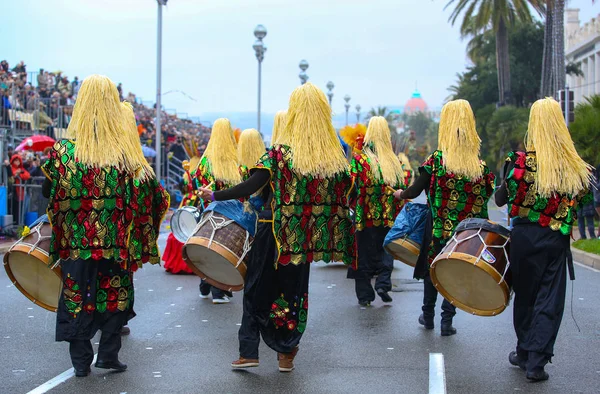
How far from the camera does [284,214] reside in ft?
21.3

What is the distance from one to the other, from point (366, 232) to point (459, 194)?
2398 mm

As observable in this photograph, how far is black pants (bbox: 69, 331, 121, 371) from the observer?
624 cm

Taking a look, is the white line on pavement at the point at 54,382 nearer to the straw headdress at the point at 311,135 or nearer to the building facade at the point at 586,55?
the straw headdress at the point at 311,135

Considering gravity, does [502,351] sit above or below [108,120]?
below

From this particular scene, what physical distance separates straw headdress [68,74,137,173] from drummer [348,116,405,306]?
4241 mm

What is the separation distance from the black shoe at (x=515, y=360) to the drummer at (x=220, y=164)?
3.94 metres

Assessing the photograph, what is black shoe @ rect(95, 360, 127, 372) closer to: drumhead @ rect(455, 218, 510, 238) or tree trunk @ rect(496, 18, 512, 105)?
drumhead @ rect(455, 218, 510, 238)

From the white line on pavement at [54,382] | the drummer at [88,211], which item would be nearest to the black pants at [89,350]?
the drummer at [88,211]

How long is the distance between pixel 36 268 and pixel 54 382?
963 mm

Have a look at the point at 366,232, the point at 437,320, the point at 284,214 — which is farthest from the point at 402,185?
the point at 284,214

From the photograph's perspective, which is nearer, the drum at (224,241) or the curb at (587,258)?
the drum at (224,241)

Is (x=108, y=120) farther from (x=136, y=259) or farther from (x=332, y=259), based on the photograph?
(x=332, y=259)

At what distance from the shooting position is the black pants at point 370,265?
31.6 feet

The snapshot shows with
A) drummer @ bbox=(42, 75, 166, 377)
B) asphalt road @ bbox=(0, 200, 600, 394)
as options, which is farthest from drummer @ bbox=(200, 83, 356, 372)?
drummer @ bbox=(42, 75, 166, 377)
